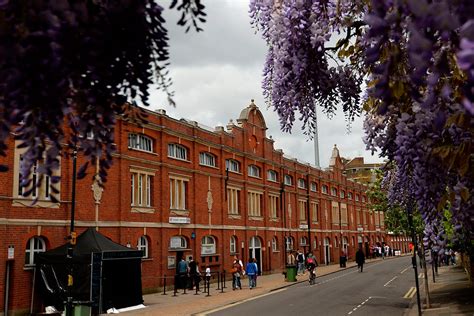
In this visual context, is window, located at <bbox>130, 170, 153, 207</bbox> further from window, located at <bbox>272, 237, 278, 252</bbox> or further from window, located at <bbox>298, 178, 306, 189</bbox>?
window, located at <bbox>298, 178, 306, 189</bbox>

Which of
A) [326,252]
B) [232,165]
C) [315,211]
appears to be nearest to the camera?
[232,165]

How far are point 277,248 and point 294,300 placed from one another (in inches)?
882

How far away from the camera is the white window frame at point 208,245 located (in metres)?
34.7

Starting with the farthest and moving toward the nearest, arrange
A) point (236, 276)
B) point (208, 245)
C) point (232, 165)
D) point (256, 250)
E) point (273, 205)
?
point (273, 205) → point (256, 250) → point (232, 165) → point (208, 245) → point (236, 276)

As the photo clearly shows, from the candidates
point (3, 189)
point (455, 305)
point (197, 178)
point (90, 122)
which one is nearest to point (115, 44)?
point (90, 122)

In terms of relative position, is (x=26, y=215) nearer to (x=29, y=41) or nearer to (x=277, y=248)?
(x=29, y=41)

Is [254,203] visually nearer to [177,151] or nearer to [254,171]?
[254,171]

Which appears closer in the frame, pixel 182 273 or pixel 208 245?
pixel 182 273

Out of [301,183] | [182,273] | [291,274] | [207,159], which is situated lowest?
[291,274]

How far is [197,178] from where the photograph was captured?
Answer: 3456cm

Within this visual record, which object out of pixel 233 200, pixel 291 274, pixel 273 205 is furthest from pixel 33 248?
pixel 273 205

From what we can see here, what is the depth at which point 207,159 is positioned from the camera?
1437 inches

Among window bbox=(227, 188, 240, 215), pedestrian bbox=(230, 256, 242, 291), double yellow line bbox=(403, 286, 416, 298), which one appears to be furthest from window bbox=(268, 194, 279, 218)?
double yellow line bbox=(403, 286, 416, 298)

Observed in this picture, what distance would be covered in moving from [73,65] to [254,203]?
132ft
